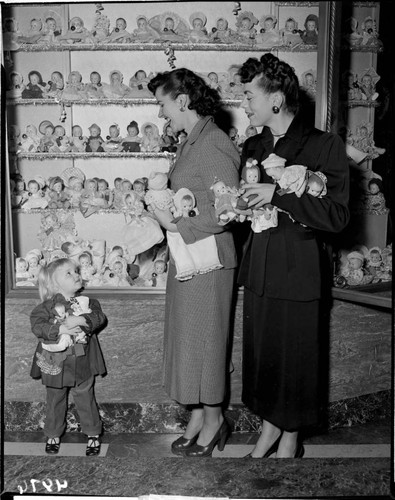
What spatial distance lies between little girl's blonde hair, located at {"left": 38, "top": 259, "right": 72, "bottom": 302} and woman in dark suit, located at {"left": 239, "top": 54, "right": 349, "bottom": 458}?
2.06 feet

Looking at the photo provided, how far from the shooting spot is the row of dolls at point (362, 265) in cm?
243

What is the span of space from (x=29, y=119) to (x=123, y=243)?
56 centimetres

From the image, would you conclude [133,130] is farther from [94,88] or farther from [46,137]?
[46,137]

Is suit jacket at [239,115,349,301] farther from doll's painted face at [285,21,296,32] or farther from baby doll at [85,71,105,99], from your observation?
baby doll at [85,71,105,99]

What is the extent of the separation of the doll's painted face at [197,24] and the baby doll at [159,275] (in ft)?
2.74

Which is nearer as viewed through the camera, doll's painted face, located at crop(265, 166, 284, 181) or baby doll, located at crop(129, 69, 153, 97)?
doll's painted face, located at crop(265, 166, 284, 181)

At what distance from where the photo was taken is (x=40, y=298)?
2369 mm

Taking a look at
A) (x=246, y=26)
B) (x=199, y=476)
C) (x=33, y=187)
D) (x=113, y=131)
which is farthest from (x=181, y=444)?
(x=246, y=26)

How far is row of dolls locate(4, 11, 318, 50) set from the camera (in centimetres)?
233

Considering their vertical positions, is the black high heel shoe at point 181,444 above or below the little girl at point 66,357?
below

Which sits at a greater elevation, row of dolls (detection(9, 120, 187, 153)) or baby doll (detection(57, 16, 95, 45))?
baby doll (detection(57, 16, 95, 45))

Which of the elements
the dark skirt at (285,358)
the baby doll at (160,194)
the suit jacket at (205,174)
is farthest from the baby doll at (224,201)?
the dark skirt at (285,358)

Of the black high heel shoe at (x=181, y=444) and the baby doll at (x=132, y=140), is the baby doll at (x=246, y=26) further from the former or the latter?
the black high heel shoe at (x=181, y=444)

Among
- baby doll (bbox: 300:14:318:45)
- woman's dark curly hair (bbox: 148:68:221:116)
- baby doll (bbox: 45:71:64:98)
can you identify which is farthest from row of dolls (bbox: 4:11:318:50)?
woman's dark curly hair (bbox: 148:68:221:116)
